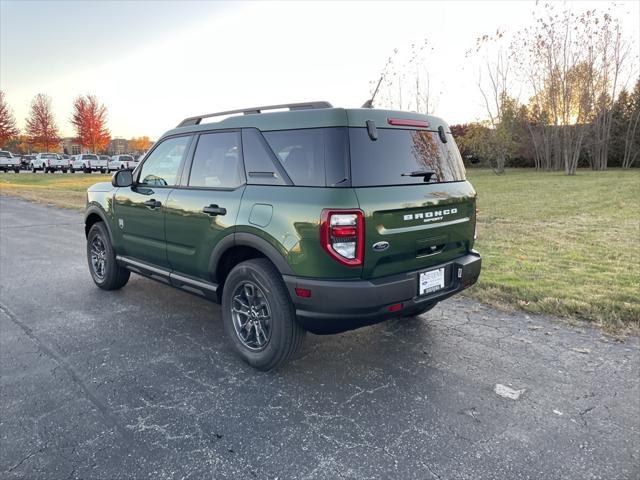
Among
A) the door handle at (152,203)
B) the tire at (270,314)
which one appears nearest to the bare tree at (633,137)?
the door handle at (152,203)

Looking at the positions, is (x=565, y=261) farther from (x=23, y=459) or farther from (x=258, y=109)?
(x=23, y=459)

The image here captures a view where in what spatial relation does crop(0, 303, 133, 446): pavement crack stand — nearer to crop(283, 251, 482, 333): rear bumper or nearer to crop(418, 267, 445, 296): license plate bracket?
crop(283, 251, 482, 333): rear bumper

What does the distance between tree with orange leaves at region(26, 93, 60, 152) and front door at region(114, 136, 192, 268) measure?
61.9 metres

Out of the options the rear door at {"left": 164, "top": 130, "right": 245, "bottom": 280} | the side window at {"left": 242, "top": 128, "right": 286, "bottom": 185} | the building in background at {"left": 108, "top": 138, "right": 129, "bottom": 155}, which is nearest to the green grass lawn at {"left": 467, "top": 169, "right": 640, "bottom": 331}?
the side window at {"left": 242, "top": 128, "right": 286, "bottom": 185}

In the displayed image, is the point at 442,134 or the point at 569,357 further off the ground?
the point at 442,134

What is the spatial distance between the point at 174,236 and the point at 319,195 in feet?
5.78

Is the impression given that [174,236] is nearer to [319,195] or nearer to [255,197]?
[255,197]

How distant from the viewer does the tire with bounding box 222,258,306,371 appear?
10.1 ft

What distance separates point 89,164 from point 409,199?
43.5m

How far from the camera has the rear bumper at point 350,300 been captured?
9.21ft

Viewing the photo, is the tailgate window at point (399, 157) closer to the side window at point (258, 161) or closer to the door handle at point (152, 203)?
the side window at point (258, 161)

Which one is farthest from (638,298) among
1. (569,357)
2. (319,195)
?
(319,195)

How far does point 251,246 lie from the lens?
10.5 ft

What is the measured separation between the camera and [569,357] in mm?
3500
